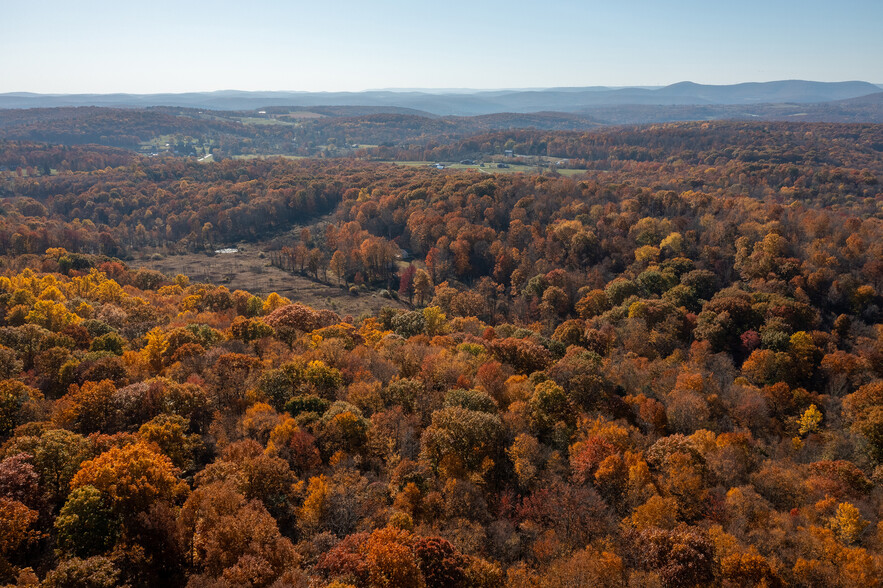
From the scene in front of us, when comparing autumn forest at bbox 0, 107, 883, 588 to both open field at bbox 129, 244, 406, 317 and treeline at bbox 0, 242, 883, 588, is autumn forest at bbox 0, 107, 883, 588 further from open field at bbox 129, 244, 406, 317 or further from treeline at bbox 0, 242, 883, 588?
open field at bbox 129, 244, 406, 317

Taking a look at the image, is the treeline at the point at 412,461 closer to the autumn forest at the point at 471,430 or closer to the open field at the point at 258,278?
the autumn forest at the point at 471,430

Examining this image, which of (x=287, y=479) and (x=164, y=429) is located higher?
(x=164, y=429)

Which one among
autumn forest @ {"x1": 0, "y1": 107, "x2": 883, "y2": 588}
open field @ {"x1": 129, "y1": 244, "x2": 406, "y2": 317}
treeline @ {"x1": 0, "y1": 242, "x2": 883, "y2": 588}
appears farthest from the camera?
open field @ {"x1": 129, "y1": 244, "x2": 406, "y2": 317}

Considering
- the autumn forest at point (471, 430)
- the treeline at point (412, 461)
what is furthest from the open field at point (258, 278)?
the treeline at point (412, 461)

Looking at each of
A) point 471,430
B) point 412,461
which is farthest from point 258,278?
point 471,430

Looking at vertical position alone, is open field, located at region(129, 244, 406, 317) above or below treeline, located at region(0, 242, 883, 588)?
below

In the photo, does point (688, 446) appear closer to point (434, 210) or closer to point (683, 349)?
point (683, 349)

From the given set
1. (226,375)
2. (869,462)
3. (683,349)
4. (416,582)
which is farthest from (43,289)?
(869,462)

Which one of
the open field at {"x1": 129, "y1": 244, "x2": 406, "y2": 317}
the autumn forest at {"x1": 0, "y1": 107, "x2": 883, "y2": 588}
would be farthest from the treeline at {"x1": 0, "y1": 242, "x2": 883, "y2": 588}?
the open field at {"x1": 129, "y1": 244, "x2": 406, "y2": 317}
